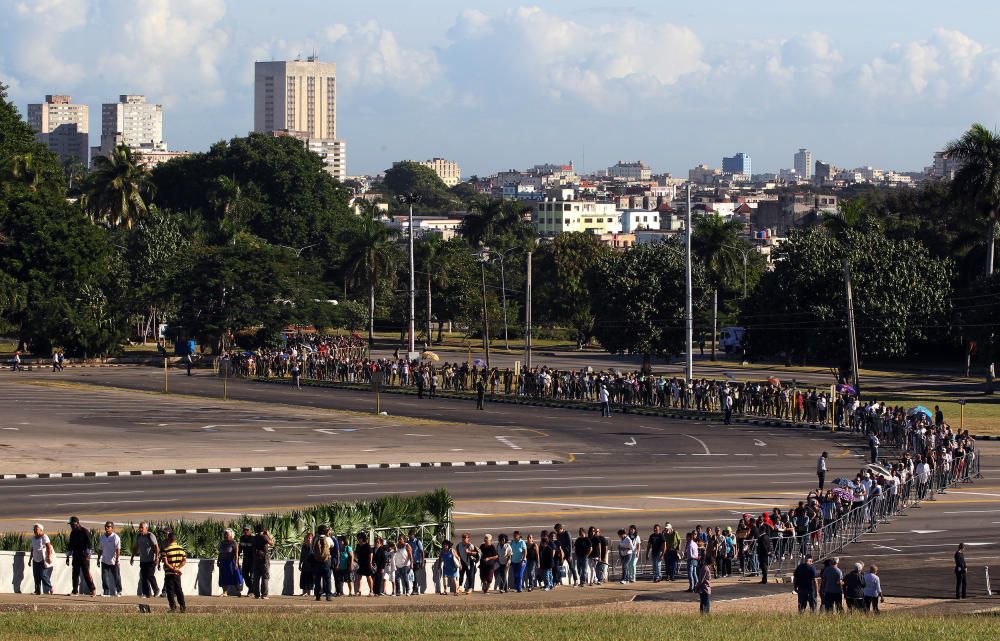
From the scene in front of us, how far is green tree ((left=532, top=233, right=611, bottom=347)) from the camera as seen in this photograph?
12325 centimetres

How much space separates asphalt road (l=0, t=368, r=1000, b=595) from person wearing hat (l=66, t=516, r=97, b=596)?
30.0ft

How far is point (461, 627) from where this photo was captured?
21.6m

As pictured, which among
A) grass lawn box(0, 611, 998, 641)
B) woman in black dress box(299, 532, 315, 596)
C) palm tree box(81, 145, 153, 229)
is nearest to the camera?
grass lawn box(0, 611, 998, 641)

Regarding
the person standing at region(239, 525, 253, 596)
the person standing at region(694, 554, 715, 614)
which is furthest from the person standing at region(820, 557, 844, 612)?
the person standing at region(239, 525, 253, 596)

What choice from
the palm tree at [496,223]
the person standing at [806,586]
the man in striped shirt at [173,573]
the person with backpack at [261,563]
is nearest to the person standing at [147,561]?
the man in striped shirt at [173,573]

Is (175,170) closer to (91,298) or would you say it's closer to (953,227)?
(91,298)

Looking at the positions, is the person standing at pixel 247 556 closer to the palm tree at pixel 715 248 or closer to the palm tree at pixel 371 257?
the palm tree at pixel 371 257

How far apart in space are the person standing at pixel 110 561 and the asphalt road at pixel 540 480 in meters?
9.30

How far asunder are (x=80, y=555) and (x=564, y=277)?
100 m

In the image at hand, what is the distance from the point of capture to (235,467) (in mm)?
46562

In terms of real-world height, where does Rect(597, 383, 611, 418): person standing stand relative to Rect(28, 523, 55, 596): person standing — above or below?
above

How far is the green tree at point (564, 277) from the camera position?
123250 mm

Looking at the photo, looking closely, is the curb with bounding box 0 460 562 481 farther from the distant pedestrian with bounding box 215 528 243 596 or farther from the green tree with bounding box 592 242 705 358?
the green tree with bounding box 592 242 705 358

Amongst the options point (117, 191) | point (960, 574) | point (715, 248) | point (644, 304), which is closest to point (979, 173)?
point (644, 304)
